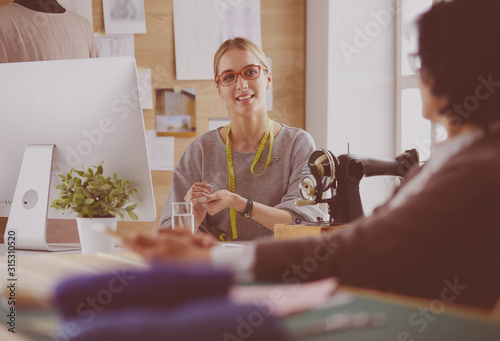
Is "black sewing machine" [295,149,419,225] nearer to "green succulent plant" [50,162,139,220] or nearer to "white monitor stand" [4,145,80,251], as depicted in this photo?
"green succulent plant" [50,162,139,220]

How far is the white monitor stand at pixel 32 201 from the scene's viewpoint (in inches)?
Result: 52.8

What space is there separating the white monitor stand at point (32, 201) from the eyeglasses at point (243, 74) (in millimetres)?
582

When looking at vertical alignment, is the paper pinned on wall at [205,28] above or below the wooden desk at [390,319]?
above

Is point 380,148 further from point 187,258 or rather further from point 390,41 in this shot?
point 187,258

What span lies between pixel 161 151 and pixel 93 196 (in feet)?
5.01

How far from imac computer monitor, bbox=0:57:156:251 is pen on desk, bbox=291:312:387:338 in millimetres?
917

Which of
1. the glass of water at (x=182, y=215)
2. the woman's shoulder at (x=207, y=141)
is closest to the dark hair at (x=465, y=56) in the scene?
the glass of water at (x=182, y=215)

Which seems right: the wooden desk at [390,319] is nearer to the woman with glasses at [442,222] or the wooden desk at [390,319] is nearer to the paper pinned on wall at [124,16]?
the woman with glasses at [442,222]

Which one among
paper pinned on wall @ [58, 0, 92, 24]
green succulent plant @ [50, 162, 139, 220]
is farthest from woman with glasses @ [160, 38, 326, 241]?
paper pinned on wall @ [58, 0, 92, 24]

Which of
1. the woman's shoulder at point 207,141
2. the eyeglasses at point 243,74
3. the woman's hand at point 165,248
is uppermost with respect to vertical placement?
the eyeglasses at point 243,74

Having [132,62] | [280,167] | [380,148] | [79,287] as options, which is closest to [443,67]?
[79,287]

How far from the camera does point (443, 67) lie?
57 centimetres

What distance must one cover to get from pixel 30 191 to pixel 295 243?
1.01m

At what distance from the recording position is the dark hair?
1.81 ft
